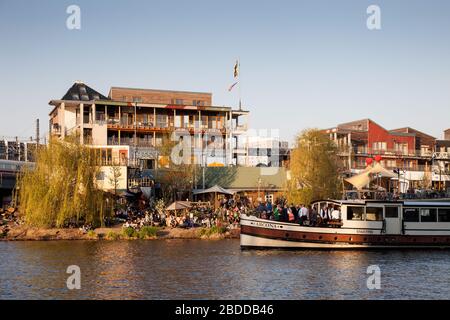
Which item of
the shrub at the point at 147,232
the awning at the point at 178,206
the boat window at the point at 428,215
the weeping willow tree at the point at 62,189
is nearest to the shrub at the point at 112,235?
the shrub at the point at 147,232

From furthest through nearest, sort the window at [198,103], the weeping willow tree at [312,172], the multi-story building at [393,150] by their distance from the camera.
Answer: the window at [198,103], the multi-story building at [393,150], the weeping willow tree at [312,172]

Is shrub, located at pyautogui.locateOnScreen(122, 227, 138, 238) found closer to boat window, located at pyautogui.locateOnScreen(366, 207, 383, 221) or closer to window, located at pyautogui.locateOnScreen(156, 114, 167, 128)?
boat window, located at pyautogui.locateOnScreen(366, 207, 383, 221)

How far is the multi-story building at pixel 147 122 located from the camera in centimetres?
7931

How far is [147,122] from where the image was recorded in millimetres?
82688

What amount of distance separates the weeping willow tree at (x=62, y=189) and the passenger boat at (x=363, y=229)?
14298 millimetres

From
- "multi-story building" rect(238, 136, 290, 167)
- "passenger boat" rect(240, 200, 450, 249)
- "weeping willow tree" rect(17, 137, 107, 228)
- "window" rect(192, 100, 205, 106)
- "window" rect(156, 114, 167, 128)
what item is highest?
"window" rect(192, 100, 205, 106)

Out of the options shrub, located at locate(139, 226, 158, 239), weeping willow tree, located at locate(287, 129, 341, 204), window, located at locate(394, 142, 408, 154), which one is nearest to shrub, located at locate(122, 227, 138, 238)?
shrub, located at locate(139, 226, 158, 239)

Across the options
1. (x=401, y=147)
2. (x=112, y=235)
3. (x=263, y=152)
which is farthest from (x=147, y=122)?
(x=401, y=147)

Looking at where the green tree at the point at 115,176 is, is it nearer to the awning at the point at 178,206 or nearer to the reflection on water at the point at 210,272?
the awning at the point at 178,206

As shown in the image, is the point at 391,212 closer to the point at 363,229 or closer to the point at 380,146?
the point at 363,229

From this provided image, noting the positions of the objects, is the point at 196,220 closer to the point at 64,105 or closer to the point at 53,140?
the point at 53,140

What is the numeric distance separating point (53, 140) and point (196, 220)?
45.8 feet

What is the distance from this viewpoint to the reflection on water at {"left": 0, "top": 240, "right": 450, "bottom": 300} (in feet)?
90.5

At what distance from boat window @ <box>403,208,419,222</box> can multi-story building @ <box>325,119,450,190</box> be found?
40.6 metres
